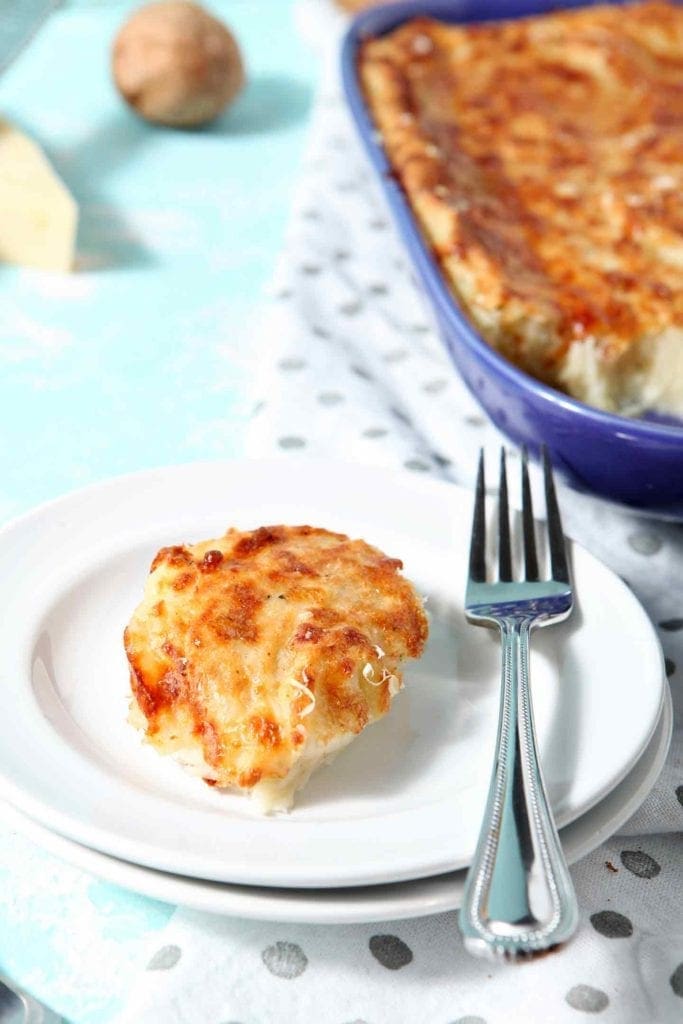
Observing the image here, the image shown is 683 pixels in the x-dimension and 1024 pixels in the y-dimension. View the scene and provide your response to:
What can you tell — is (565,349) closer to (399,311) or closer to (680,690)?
(399,311)

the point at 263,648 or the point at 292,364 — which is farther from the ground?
the point at 263,648

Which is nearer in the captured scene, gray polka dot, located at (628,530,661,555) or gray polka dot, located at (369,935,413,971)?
gray polka dot, located at (369,935,413,971)

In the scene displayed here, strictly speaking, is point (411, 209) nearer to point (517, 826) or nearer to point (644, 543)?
point (644, 543)

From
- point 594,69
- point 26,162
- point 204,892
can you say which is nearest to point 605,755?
point 204,892

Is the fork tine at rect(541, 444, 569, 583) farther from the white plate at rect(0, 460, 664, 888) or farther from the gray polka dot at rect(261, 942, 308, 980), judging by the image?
the gray polka dot at rect(261, 942, 308, 980)

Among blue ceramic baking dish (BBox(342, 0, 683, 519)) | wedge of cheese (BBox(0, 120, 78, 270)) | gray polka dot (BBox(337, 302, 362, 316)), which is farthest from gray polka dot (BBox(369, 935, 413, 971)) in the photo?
wedge of cheese (BBox(0, 120, 78, 270))

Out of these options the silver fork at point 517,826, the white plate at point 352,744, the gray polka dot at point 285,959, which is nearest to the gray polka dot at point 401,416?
the white plate at point 352,744

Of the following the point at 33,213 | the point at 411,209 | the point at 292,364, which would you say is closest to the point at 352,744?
the point at 292,364
